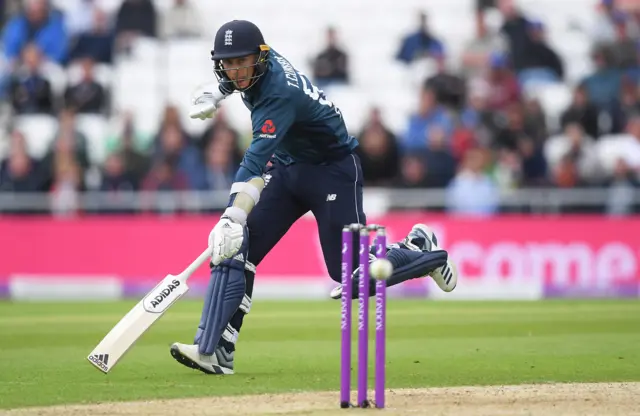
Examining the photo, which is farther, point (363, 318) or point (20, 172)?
point (20, 172)

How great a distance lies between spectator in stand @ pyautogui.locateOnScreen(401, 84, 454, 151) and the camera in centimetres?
1619

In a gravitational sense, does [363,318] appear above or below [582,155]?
below

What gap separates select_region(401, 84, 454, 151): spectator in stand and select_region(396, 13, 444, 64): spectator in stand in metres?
1.47

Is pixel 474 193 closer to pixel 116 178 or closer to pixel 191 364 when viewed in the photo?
pixel 116 178

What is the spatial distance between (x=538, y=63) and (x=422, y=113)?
2356 millimetres

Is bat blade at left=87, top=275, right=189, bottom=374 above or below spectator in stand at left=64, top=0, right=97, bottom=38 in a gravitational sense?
below

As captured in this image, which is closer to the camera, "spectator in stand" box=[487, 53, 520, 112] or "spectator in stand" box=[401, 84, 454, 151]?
"spectator in stand" box=[401, 84, 454, 151]

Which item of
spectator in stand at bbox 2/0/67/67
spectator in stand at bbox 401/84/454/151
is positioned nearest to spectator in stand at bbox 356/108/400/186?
spectator in stand at bbox 401/84/454/151

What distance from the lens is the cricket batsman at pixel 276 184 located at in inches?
285

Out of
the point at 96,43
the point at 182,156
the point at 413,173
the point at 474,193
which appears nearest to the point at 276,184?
the point at 413,173

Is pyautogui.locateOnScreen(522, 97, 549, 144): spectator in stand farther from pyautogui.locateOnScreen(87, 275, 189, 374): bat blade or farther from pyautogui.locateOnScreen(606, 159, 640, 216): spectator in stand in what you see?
pyautogui.locateOnScreen(87, 275, 189, 374): bat blade

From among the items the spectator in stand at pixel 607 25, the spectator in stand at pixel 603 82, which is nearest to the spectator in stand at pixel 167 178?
the spectator in stand at pixel 603 82

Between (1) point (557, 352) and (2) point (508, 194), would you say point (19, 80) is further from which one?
(1) point (557, 352)

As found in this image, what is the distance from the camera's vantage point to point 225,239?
6.89 m
